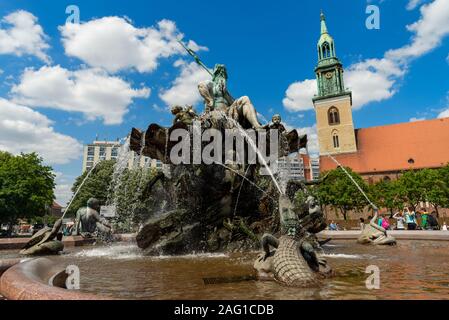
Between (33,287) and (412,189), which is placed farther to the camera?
(412,189)

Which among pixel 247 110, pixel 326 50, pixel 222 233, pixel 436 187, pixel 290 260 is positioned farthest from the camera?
pixel 326 50

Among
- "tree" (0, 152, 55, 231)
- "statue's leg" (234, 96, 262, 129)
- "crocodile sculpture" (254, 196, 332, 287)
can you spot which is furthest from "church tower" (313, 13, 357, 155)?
"crocodile sculpture" (254, 196, 332, 287)

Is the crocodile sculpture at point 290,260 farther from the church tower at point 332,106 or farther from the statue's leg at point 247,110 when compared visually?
the church tower at point 332,106

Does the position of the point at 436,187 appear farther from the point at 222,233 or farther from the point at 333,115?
the point at 222,233

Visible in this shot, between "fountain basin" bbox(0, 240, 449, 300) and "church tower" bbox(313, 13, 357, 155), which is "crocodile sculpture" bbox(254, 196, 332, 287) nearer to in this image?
"fountain basin" bbox(0, 240, 449, 300)

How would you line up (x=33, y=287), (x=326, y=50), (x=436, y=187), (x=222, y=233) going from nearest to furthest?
1. (x=33, y=287)
2. (x=222, y=233)
3. (x=436, y=187)
4. (x=326, y=50)

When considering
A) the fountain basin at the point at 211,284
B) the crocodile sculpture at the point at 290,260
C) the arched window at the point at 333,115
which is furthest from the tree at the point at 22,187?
the arched window at the point at 333,115

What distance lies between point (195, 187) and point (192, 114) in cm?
236

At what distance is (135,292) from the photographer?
391cm

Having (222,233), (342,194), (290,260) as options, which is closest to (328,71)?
(342,194)

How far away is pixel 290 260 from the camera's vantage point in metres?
4.25

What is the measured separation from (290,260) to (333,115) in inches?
2683
